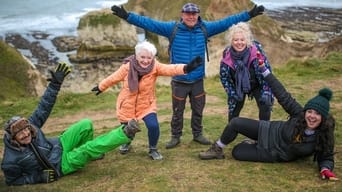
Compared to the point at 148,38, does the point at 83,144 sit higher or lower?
higher

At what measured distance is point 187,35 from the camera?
654 cm

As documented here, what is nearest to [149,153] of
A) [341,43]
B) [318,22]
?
[341,43]

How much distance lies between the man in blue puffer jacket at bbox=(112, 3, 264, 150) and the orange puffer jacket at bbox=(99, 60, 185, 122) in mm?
594

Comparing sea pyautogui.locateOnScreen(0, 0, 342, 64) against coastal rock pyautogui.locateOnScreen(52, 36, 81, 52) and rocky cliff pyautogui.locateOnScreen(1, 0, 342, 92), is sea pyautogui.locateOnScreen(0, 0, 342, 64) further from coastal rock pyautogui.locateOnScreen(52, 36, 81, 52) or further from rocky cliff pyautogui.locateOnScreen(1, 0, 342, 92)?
rocky cliff pyautogui.locateOnScreen(1, 0, 342, 92)

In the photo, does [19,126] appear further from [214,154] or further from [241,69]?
[241,69]

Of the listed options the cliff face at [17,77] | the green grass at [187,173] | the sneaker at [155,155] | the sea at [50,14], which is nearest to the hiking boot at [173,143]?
the green grass at [187,173]

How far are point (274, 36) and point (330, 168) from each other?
70.0ft

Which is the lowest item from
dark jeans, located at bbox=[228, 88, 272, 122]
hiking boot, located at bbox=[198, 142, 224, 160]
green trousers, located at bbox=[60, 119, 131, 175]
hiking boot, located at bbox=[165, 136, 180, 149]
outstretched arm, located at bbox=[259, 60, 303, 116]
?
hiking boot, located at bbox=[165, 136, 180, 149]

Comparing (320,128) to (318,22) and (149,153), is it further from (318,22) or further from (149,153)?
(318,22)

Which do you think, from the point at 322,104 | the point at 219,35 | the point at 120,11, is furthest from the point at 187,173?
the point at 219,35

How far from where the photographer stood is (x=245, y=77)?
244 inches

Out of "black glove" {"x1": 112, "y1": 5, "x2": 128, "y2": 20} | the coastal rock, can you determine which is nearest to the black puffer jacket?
"black glove" {"x1": 112, "y1": 5, "x2": 128, "y2": 20}

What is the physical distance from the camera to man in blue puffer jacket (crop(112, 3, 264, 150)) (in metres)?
6.54

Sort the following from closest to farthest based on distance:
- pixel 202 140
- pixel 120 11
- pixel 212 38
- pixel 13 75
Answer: pixel 120 11
pixel 202 140
pixel 13 75
pixel 212 38
